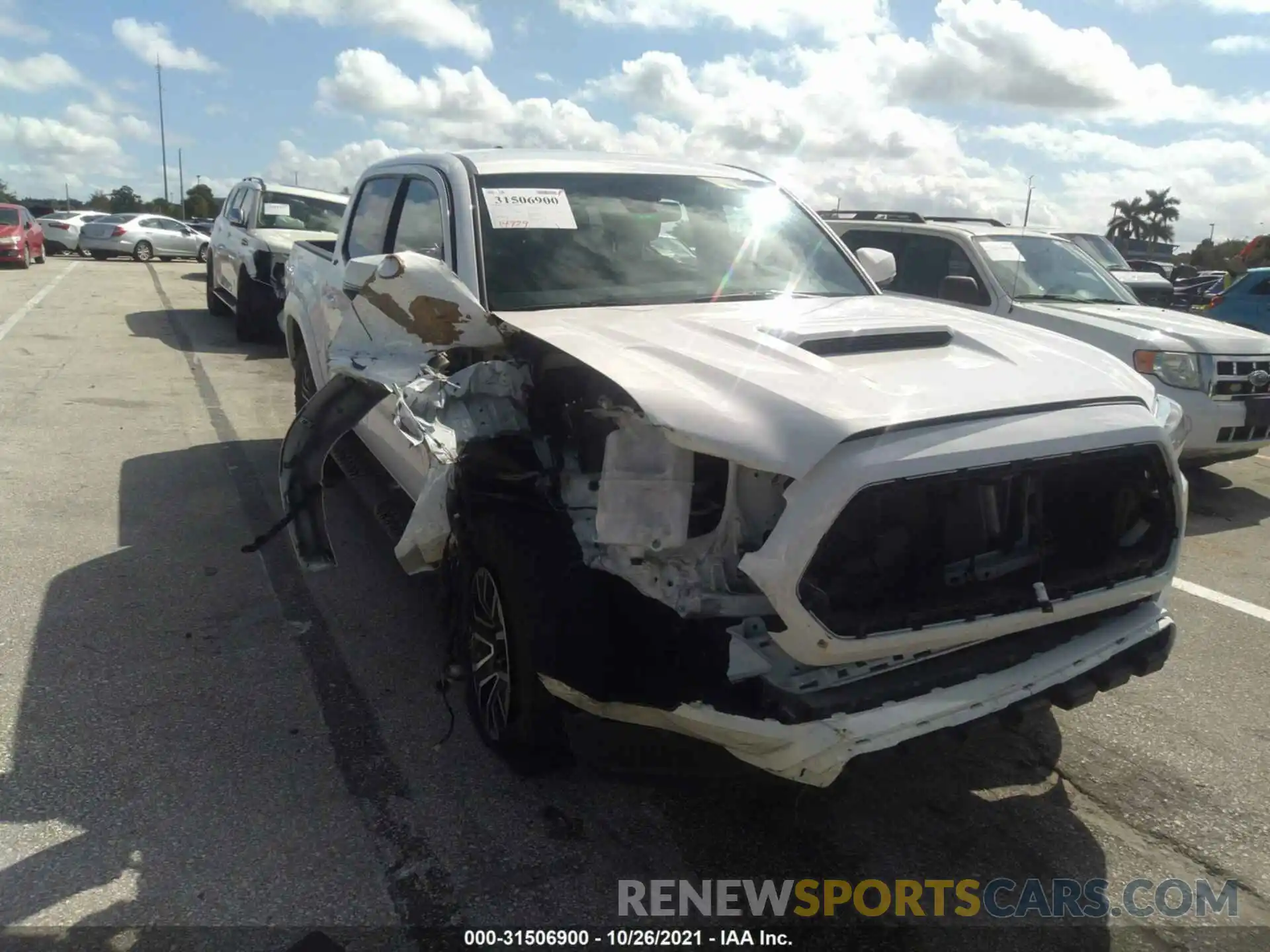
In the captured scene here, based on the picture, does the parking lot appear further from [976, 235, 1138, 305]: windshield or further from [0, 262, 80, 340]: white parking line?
[0, 262, 80, 340]: white parking line

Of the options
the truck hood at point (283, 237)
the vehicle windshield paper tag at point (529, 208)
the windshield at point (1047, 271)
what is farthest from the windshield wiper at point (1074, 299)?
the truck hood at point (283, 237)

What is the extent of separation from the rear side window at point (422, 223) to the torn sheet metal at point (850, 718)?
2.24 metres

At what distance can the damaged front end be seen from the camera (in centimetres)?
254

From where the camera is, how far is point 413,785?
3.33 m

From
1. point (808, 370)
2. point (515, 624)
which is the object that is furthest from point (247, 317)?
point (808, 370)

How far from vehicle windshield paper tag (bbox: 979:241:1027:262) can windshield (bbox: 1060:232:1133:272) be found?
2291 millimetres

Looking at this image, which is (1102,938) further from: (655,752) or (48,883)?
(48,883)

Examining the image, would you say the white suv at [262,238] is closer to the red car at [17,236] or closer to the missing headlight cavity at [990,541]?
the missing headlight cavity at [990,541]

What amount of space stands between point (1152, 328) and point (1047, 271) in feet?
4.64

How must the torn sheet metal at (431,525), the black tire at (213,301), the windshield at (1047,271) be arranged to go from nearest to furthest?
1. the torn sheet metal at (431,525)
2. the windshield at (1047,271)
3. the black tire at (213,301)

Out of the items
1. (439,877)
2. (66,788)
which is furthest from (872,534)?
(66,788)

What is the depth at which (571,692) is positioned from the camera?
9.32ft

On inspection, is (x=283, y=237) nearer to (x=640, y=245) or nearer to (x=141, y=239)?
(x=640, y=245)

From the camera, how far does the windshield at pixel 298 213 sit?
12516mm
